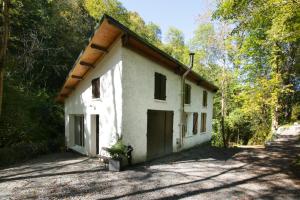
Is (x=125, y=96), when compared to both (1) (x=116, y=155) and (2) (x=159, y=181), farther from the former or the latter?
(2) (x=159, y=181)

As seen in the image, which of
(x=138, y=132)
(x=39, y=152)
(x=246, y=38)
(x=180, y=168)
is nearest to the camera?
(x=180, y=168)

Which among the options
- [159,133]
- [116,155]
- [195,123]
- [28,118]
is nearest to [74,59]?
[28,118]

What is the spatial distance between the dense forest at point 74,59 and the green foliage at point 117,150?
4.63 meters

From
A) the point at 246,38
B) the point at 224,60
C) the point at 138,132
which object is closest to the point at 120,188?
the point at 138,132

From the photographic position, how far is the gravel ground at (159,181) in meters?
4.96

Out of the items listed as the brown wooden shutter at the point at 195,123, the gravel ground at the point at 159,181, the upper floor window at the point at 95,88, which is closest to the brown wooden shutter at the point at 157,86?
the upper floor window at the point at 95,88

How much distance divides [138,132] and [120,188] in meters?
2.97

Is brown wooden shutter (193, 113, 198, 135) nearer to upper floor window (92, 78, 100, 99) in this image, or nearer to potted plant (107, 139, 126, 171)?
upper floor window (92, 78, 100, 99)

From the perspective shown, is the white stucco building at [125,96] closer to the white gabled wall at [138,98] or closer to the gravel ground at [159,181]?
the white gabled wall at [138,98]

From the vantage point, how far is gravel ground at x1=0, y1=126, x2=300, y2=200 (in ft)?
16.3

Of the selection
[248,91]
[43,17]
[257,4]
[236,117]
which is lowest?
[236,117]

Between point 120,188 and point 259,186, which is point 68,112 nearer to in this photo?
point 120,188

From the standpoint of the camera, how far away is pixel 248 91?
16.1 metres

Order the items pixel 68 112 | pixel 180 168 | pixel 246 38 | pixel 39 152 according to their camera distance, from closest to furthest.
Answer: pixel 180 168 < pixel 39 152 < pixel 68 112 < pixel 246 38
